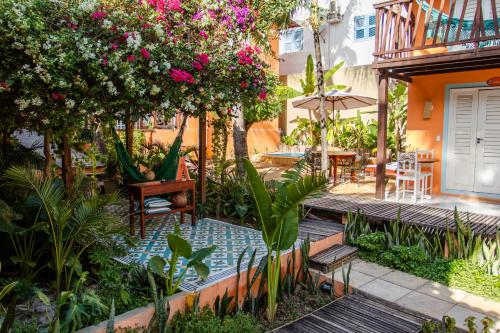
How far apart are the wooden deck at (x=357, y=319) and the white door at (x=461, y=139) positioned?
550 centimetres

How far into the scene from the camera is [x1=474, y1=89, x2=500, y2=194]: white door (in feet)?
26.7

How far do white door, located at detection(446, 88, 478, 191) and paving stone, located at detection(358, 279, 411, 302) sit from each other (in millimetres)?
4950

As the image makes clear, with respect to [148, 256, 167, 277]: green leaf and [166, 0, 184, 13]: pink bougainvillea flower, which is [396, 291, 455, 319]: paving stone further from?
[166, 0, 184, 13]: pink bougainvillea flower

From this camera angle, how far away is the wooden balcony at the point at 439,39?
6.65 meters

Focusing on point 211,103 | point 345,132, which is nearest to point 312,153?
point 345,132

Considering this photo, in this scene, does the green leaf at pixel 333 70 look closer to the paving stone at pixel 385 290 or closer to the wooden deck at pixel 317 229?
the wooden deck at pixel 317 229

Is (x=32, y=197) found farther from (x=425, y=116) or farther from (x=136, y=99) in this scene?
(x=425, y=116)

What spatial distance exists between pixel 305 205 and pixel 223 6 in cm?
431

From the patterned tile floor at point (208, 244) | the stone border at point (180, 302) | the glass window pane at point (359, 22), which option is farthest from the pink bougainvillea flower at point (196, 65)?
the glass window pane at point (359, 22)

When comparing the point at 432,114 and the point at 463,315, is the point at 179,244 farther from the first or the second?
the point at 432,114

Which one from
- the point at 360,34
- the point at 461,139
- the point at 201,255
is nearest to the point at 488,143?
the point at 461,139

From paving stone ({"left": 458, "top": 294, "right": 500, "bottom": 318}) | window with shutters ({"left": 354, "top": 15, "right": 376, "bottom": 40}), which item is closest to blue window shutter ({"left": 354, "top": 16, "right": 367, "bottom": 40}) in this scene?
window with shutters ({"left": 354, "top": 15, "right": 376, "bottom": 40})

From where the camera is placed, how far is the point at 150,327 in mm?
3268

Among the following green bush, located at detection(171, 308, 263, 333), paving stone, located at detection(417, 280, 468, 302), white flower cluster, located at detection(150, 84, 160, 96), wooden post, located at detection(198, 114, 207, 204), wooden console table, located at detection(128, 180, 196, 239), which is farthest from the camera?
wooden post, located at detection(198, 114, 207, 204)
